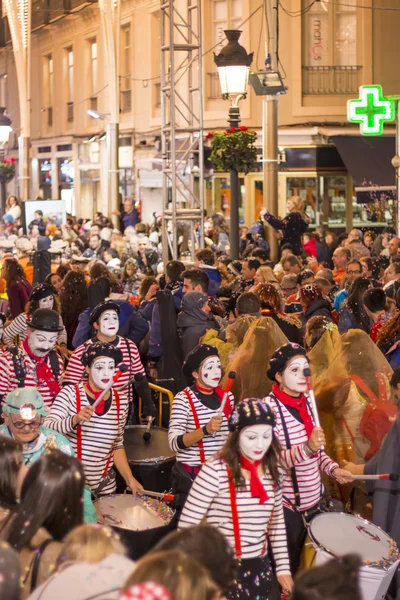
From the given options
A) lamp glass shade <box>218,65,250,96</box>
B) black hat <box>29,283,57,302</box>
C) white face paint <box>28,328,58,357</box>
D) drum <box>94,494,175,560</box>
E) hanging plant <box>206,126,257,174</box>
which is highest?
lamp glass shade <box>218,65,250,96</box>

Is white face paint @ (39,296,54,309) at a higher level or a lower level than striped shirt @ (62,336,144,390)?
higher

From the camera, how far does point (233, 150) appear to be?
15.4 m

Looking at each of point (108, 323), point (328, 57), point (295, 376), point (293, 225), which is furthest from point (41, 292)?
point (328, 57)

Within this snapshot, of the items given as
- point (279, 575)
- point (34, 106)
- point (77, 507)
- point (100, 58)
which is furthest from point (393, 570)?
point (34, 106)

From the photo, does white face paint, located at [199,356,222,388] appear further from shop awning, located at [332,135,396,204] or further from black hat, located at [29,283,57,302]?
shop awning, located at [332,135,396,204]

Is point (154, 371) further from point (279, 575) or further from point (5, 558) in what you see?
point (5, 558)

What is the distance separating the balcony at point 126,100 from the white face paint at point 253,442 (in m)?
27.7

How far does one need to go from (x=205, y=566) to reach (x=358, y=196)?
19.5m

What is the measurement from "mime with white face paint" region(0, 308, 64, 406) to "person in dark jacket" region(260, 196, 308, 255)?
10.0 m

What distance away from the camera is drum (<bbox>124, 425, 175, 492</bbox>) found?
7180 millimetres

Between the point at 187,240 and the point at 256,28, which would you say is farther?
the point at 256,28

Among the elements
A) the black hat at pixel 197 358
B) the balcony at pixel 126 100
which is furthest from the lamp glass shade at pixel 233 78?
the balcony at pixel 126 100

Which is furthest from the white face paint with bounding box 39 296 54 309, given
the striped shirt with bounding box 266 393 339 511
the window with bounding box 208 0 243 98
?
the window with bounding box 208 0 243 98

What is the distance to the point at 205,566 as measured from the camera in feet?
11.5
